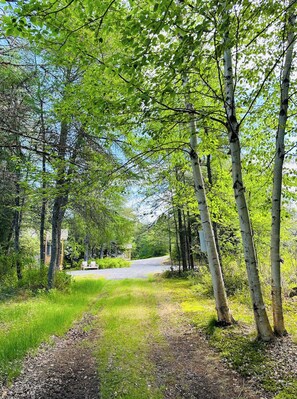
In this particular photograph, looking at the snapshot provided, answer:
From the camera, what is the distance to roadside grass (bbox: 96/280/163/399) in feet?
10.7

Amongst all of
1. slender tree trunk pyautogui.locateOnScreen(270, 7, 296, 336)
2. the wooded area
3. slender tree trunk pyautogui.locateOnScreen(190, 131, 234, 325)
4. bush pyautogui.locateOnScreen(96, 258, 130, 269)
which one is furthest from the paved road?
slender tree trunk pyautogui.locateOnScreen(270, 7, 296, 336)

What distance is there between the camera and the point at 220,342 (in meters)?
4.62

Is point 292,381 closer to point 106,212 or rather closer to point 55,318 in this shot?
point 55,318

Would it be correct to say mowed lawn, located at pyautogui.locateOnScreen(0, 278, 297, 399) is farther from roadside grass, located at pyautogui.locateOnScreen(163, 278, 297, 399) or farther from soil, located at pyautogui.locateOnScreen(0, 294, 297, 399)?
soil, located at pyautogui.locateOnScreen(0, 294, 297, 399)

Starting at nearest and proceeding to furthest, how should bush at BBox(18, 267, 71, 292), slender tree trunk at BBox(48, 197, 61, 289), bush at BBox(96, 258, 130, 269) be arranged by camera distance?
1. slender tree trunk at BBox(48, 197, 61, 289)
2. bush at BBox(18, 267, 71, 292)
3. bush at BBox(96, 258, 130, 269)

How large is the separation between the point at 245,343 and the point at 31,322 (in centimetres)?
392

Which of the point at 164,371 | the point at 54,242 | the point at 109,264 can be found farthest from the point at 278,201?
the point at 109,264

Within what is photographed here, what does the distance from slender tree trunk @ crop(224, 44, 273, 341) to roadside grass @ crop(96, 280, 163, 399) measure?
172 cm

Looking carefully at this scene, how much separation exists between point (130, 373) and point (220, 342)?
5.59ft

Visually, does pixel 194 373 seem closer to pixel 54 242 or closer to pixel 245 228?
pixel 245 228

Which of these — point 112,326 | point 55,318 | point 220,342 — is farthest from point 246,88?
point 55,318

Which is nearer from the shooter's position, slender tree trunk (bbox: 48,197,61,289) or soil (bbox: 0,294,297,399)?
soil (bbox: 0,294,297,399)

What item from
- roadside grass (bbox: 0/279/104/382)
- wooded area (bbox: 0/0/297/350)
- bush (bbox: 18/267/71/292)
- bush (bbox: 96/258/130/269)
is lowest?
bush (bbox: 96/258/130/269)

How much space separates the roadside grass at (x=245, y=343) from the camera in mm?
→ 3232
